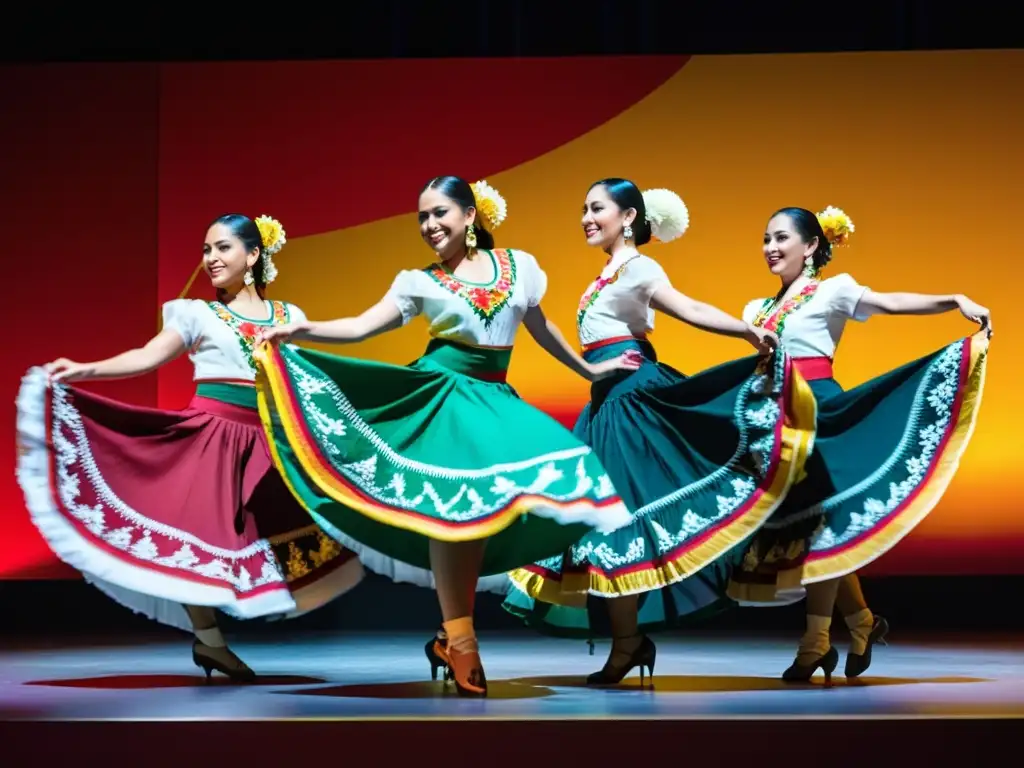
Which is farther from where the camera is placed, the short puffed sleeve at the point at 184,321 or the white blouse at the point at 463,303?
the short puffed sleeve at the point at 184,321

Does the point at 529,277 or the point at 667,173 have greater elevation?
the point at 667,173

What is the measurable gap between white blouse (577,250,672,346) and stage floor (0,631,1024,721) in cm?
89

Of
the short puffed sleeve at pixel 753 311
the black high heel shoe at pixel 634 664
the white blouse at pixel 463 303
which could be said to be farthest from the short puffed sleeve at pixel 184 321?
the short puffed sleeve at pixel 753 311

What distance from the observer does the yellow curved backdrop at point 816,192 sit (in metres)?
5.07

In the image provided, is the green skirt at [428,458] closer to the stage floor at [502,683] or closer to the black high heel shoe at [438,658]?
the black high heel shoe at [438,658]

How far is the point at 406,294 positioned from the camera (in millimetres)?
3453

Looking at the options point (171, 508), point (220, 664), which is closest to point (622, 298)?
point (171, 508)

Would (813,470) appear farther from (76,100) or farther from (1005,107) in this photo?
(76,100)

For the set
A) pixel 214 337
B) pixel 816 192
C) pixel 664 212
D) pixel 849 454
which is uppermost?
pixel 816 192

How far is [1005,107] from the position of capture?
201 inches

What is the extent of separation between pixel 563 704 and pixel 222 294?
4.96 feet

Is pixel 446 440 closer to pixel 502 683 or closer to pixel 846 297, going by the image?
pixel 502 683

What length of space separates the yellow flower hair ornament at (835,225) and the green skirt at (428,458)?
1085 mm

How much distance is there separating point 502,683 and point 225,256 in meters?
1.32
